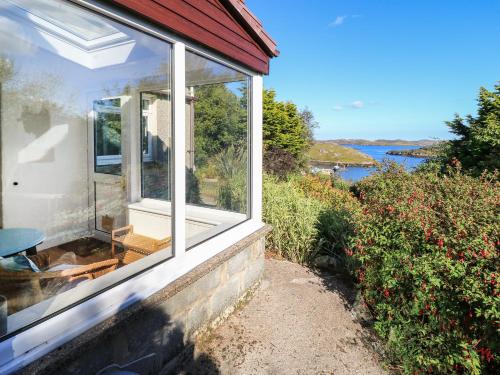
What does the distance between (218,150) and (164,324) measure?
6.66 ft

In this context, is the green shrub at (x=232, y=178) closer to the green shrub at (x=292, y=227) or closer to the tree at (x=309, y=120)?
the green shrub at (x=292, y=227)

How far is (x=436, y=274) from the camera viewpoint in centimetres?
229

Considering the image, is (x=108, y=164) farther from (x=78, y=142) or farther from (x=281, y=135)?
(x=281, y=135)

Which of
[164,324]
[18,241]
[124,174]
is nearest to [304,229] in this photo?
[124,174]

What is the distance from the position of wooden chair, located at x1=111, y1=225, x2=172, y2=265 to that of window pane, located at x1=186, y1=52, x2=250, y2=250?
1.42 ft

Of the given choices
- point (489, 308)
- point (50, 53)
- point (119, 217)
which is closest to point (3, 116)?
point (50, 53)

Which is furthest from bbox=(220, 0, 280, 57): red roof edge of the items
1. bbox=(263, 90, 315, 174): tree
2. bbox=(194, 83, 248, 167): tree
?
bbox=(263, 90, 315, 174): tree

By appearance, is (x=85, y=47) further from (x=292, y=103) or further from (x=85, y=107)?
(x=292, y=103)

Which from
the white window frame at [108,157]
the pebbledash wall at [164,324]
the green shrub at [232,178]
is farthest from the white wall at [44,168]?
the pebbledash wall at [164,324]

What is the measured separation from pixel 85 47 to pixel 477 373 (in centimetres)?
508

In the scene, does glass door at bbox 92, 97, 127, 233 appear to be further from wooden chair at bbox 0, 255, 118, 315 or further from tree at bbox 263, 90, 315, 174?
tree at bbox 263, 90, 315, 174

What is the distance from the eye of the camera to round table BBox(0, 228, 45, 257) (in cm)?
258

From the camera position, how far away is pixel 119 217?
4309 mm

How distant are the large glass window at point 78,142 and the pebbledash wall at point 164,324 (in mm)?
581
